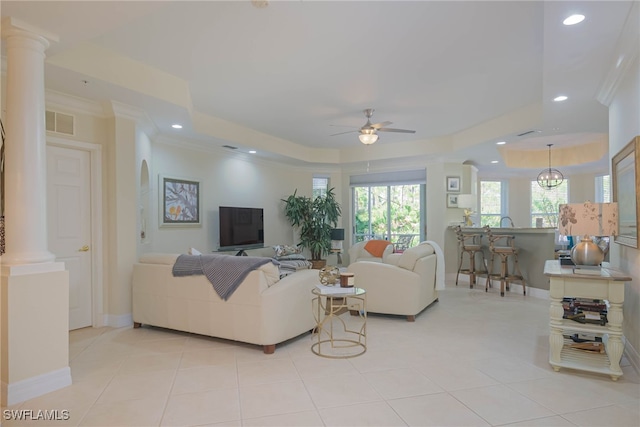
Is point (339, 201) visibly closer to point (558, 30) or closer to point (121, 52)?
point (121, 52)

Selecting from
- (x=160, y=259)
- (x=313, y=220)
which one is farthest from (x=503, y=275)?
(x=160, y=259)

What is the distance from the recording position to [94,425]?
2.20m

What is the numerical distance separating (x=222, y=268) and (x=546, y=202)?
953 cm

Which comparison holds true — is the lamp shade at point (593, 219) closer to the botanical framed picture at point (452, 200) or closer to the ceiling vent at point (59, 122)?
the botanical framed picture at point (452, 200)

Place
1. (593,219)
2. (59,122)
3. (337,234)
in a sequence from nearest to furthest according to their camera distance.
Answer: (593,219), (59,122), (337,234)

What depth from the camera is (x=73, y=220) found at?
13.5 ft

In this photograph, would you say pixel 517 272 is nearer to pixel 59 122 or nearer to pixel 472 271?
pixel 472 271

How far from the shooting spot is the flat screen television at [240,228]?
6.42 meters

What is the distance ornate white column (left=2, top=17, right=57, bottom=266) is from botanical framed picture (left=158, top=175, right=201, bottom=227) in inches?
115

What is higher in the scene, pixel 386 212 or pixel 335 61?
pixel 335 61

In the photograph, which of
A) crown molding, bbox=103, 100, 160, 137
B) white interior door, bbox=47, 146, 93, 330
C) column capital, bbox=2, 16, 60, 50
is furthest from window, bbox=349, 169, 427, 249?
column capital, bbox=2, 16, 60, 50

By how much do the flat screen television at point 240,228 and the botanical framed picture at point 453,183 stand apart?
3950 mm

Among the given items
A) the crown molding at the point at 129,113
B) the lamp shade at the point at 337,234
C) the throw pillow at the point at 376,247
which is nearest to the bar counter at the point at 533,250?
the throw pillow at the point at 376,247

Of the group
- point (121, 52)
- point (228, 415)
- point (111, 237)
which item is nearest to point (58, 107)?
point (121, 52)
